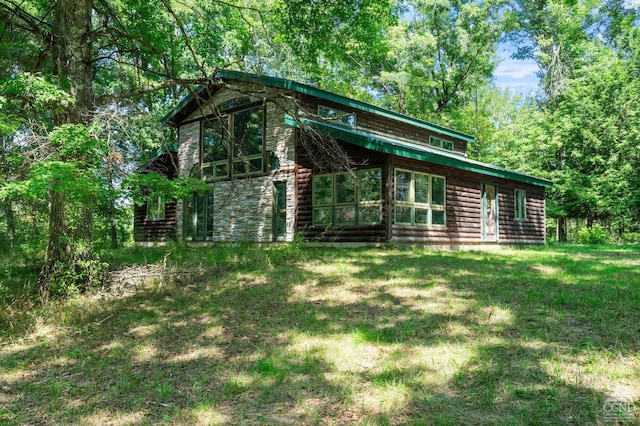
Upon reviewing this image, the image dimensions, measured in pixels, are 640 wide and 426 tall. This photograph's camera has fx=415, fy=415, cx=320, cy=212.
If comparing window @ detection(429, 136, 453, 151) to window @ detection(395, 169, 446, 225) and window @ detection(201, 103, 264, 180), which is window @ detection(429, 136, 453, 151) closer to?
window @ detection(395, 169, 446, 225)

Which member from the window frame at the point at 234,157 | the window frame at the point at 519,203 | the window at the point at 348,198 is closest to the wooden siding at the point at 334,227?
the window at the point at 348,198

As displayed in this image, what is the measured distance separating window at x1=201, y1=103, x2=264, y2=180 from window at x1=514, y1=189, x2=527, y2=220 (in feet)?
35.9

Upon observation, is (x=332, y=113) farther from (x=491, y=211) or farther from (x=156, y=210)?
(x=156, y=210)

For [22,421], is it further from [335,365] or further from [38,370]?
[335,365]

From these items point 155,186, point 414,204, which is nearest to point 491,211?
point 414,204

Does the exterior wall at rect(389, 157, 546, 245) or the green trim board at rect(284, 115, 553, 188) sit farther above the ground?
the green trim board at rect(284, 115, 553, 188)

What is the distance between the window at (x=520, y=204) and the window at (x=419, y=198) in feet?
18.3

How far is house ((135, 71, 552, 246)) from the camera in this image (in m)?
12.6

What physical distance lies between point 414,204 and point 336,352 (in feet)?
30.3

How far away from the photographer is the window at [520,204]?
17.8m

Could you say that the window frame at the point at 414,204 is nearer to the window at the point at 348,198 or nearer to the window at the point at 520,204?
the window at the point at 348,198

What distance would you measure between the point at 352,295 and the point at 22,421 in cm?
441

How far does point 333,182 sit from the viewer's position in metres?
13.5

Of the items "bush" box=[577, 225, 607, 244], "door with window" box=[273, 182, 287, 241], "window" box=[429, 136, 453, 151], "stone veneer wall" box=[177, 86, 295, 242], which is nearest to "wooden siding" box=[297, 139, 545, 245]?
"stone veneer wall" box=[177, 86, 295, 242]
